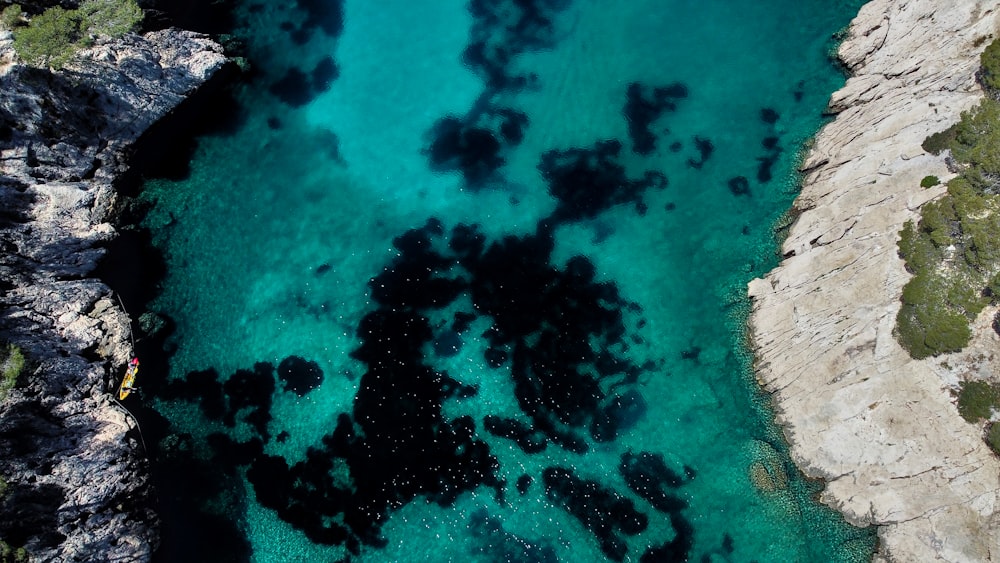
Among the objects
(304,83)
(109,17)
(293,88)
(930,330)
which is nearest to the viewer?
(930,330)

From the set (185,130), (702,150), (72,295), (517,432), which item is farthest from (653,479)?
(185,130)

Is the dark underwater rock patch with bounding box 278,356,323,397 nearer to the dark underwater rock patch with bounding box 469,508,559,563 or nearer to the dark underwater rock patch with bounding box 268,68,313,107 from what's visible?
the dark underwater rock patch with bounding box 469,508,559,563

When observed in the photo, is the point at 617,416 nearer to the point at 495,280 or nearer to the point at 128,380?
the point at 495,280

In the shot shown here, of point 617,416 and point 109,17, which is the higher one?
point 109,17

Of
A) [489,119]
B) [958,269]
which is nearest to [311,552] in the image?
[489,119]

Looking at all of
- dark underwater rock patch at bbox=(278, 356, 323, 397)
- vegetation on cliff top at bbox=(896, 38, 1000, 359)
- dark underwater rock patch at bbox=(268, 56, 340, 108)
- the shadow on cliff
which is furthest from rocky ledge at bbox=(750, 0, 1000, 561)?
the shadow on cliff

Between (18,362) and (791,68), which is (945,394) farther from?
(18,362)
